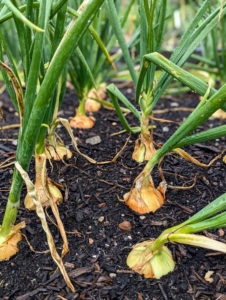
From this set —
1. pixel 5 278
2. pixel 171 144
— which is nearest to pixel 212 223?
pixel 171 144

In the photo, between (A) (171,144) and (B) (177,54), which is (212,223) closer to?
(A) (171,144)

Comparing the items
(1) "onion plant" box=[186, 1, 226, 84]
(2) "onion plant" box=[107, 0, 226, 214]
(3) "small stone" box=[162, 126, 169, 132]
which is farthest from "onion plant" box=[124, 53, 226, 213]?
(1) "onion plant" box=[186, 1, 226, 84]

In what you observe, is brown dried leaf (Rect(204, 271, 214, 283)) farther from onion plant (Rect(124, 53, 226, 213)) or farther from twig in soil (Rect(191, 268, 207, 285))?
onion plant (Rect(124, 53, 226, 213))

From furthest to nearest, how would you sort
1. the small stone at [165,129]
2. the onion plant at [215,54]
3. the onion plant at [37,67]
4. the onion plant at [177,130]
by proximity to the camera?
the onion plant at [215,54]
the small stone at [165,129]
the onion plant at [177,130]
the onion plant at [37,67]

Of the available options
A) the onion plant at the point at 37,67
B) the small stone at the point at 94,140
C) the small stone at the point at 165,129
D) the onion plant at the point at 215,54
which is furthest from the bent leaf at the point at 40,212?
the onion plant at the point at 215,54

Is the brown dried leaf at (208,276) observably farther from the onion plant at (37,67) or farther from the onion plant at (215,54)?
the onion plant at (215,54)
